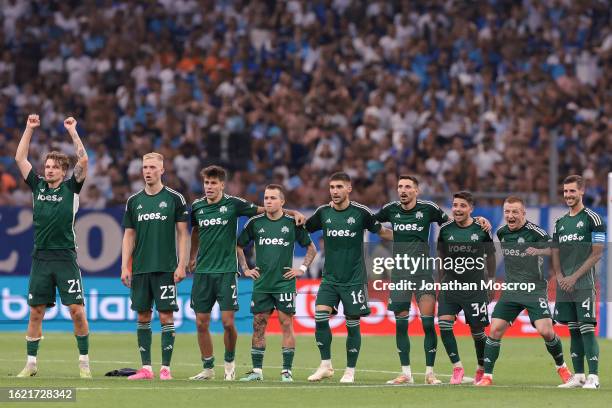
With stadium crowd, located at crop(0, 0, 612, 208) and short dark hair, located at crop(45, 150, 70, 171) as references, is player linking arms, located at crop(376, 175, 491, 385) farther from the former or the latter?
stadium crowd, located at crop(0, 0, 612, 208)

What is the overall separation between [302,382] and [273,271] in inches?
53.7

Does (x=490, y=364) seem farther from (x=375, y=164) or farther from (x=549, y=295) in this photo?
(x=375, y=164)

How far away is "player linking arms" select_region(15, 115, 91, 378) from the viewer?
15688 mm

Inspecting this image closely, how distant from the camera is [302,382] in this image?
15.6 meters

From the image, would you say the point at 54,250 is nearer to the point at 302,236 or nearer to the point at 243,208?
the point at 243,208

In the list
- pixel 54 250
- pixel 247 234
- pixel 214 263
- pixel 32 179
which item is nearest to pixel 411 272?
pixel 247 234

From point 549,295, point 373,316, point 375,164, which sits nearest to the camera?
point 549,295

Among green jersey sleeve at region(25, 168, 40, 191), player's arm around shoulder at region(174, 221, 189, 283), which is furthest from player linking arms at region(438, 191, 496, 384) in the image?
green jersey sleeve at region(25, 168, 40, 191)

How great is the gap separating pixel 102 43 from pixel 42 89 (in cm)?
183

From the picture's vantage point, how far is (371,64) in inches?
1224

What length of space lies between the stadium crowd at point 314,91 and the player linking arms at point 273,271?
32.5ft

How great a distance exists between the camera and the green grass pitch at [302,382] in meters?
13.5

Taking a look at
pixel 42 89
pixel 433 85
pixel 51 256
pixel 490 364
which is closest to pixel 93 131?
pixel 42 89

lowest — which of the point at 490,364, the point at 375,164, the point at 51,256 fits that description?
the point at 490,364
